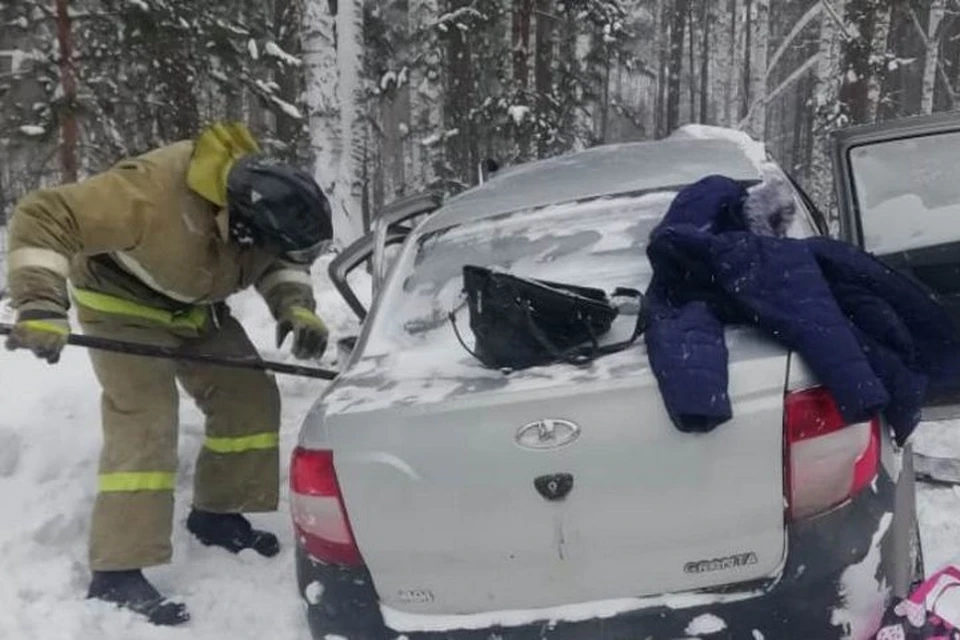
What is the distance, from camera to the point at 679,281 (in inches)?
116

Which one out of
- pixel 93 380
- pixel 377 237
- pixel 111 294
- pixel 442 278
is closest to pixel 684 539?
pixel 442 278

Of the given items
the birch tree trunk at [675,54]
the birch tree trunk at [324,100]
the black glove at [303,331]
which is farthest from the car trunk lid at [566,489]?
the birch tree trunk at [675,54]

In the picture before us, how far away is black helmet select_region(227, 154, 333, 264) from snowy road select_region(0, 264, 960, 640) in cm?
130

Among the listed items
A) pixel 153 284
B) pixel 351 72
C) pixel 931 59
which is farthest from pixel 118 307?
pixel 931 59

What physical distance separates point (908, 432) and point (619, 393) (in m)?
0.78

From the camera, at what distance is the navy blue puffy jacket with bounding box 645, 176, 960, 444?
243 centimetres

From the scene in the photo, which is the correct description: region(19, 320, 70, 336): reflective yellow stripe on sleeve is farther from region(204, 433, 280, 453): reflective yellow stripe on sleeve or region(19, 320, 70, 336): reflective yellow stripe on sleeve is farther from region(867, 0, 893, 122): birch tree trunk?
region(867, 0, 893, 122): birch tree trunk

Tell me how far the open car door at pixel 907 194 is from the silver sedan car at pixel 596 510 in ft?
6.32

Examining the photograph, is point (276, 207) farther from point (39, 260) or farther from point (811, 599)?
point (811, 599)

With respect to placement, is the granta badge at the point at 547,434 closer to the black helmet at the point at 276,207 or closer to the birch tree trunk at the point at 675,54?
the black helmet at the point at 276,207

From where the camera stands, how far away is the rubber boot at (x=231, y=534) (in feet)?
14.3

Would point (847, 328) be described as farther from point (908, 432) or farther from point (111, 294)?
point (111, 294)

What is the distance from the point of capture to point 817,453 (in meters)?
2.45

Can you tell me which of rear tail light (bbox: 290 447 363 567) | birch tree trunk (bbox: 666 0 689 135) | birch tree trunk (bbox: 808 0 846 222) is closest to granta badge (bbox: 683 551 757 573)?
rear tail light (bbox: 290 447 363 567)
